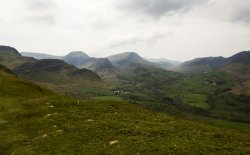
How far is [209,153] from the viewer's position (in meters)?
32.7

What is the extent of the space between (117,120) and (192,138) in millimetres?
13510

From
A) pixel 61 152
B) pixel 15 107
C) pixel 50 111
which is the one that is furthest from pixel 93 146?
pixel 15 107

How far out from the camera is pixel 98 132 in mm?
43031

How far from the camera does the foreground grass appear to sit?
3597 cm

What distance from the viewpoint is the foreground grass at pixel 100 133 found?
3597 cm

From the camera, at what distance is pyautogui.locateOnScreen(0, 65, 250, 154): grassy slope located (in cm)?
3606

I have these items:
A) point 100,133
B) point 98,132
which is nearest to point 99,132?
point 98,132

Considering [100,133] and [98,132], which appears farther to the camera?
[98,132]

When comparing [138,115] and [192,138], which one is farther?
[138,115]

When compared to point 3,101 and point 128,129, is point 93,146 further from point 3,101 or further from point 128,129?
point 3,101

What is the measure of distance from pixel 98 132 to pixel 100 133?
48cm

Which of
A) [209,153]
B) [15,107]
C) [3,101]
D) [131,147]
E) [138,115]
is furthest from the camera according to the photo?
[3,101]

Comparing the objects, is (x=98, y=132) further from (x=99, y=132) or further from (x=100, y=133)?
(x=100, y=133)

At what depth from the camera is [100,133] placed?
4266 cm
